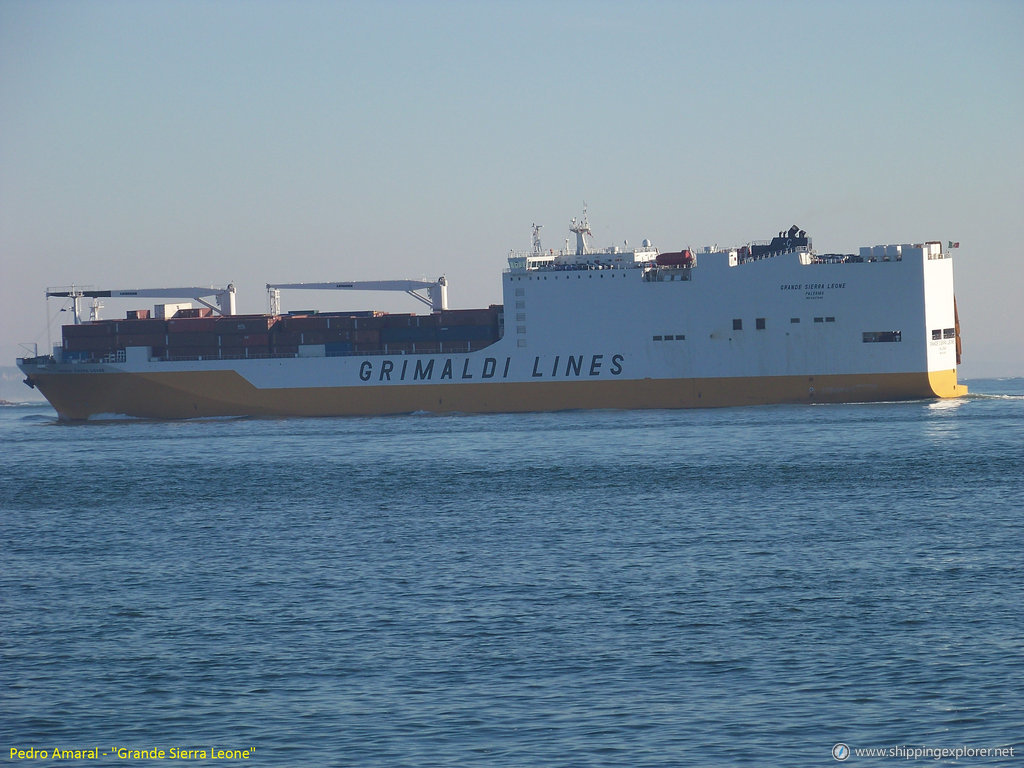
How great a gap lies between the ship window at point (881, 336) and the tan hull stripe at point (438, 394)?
76.4 inches

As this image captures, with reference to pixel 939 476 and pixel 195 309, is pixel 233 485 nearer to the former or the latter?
pixel 939 476

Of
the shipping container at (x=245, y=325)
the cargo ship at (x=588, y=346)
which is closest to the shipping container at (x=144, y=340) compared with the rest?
the cargo ship at (x=588, y=346)

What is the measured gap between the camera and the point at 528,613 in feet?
67.7

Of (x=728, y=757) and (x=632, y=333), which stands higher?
(x=632, y=333)

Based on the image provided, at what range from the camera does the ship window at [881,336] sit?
61.5 meters

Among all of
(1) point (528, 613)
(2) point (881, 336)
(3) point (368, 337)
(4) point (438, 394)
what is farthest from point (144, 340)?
(1) point (528, 613)

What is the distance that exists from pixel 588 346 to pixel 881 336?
15051 millimetres

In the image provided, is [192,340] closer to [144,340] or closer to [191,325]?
[191,325]

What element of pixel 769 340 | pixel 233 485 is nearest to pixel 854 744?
pixel 233 485

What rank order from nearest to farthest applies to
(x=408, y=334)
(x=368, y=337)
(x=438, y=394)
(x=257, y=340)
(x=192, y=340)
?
(x=438, y=394), (x=408, y=334), (x=368, y=337), (x=257, y=340), (x=192, y=340)

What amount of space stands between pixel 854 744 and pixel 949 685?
2.59m

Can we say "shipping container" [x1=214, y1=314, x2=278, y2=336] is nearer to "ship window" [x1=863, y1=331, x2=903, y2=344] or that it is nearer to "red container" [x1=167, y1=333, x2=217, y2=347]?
"red container" [x1=167, y1=333, x2=217, y2=347]

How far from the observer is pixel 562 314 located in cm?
6512

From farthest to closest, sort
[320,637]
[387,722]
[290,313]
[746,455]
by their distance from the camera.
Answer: [290,313]
[746,455]
[320,637]
[387,722]
